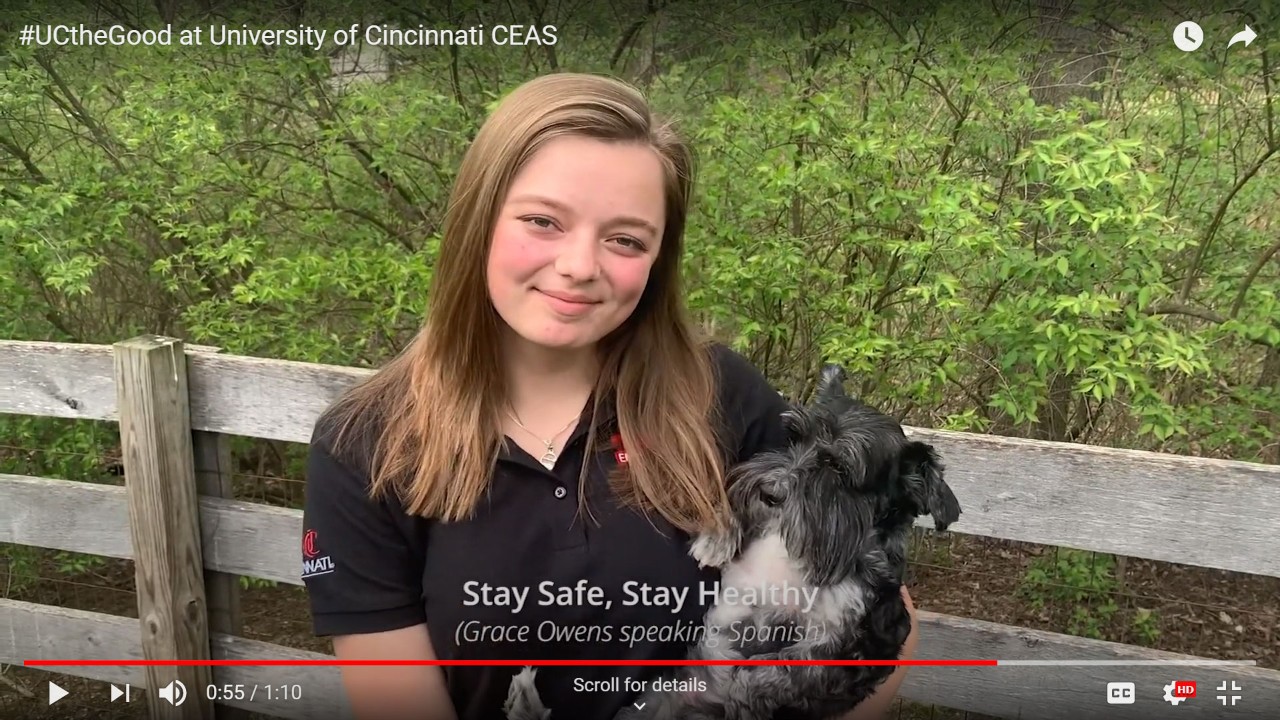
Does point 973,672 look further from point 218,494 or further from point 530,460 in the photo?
point 218,494

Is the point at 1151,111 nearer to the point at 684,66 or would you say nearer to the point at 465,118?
the point at 684,66

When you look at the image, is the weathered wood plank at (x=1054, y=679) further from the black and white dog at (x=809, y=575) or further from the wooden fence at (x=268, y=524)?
the black and white dog at (x=809, y=575)

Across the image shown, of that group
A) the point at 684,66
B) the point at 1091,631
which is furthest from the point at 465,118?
the point at 1091,631

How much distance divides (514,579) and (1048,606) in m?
2.73

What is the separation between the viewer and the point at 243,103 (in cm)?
361

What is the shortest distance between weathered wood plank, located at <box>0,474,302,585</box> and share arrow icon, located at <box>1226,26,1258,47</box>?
11.3 ft

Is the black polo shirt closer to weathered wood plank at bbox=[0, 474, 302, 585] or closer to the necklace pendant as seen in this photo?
the necklace pendant

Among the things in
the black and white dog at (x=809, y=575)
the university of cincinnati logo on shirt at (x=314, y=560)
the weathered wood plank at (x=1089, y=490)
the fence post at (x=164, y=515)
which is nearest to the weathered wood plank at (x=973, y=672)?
the fence post at (x=164, y=515)

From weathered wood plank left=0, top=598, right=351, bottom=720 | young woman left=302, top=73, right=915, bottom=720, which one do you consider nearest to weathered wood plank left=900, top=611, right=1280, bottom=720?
young woman left=302, top=73, right=915, bottom=720

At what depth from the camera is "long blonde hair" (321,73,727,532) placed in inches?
55.0

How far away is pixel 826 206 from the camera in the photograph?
3225mm

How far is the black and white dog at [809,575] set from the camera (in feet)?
4.78

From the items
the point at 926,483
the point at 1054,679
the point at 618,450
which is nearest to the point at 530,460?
the point at 618,450
